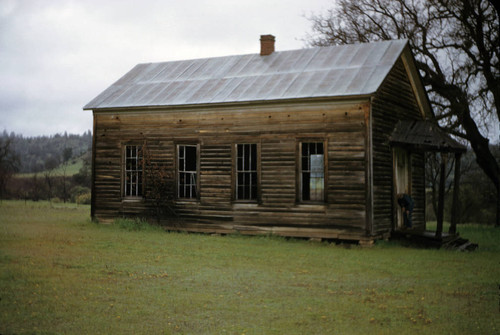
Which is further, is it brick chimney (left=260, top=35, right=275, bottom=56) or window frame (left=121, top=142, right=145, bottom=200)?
brick chimney (left=260, top=35, right=275, bottom=56)

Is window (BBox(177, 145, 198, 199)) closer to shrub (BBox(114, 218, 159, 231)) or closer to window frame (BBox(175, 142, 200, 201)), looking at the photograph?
window frame (BBox(175, 142, 200, 201))

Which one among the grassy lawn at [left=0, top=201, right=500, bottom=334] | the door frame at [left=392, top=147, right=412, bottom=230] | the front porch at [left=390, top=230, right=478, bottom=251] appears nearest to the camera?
the grassy lawn at [left=0, top=201, right=500, bottom=334]

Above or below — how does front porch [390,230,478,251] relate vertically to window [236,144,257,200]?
below

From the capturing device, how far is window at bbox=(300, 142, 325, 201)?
Result: 17438mm

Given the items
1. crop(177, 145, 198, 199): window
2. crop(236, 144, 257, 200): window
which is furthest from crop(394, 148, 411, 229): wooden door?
crop(177, 145, 198, 199): window

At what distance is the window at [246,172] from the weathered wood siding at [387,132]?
3849 millimetres

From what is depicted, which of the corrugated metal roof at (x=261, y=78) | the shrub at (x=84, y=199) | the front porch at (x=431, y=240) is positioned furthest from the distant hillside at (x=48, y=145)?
the front porch at (x=431, y=240)

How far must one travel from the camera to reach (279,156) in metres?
17.9

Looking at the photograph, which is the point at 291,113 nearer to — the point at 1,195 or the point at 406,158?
the point at 406,158

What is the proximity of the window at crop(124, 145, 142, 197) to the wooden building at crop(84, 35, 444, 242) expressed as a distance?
36 millimetres

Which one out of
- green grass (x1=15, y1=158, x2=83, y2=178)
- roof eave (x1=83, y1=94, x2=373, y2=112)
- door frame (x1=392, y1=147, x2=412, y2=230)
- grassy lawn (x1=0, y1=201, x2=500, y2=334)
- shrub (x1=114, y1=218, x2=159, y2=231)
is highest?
roof eave (x1=83, y1=94, x2=373, y2=112)

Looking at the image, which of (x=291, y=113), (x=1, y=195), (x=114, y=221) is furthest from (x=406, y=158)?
(x=1, y=195)

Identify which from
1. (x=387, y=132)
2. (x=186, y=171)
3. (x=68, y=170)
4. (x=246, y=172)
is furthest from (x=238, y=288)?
(x=68, y=170)

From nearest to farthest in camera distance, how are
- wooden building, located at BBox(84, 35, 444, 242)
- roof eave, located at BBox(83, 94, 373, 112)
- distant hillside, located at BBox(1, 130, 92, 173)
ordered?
roof eave, located at BBox(83, 94, 373, 112) < wooden building, located at BBox(84, 35, 444, 242) < distant hillside, located at BBox(1, 130, 92, 173)
